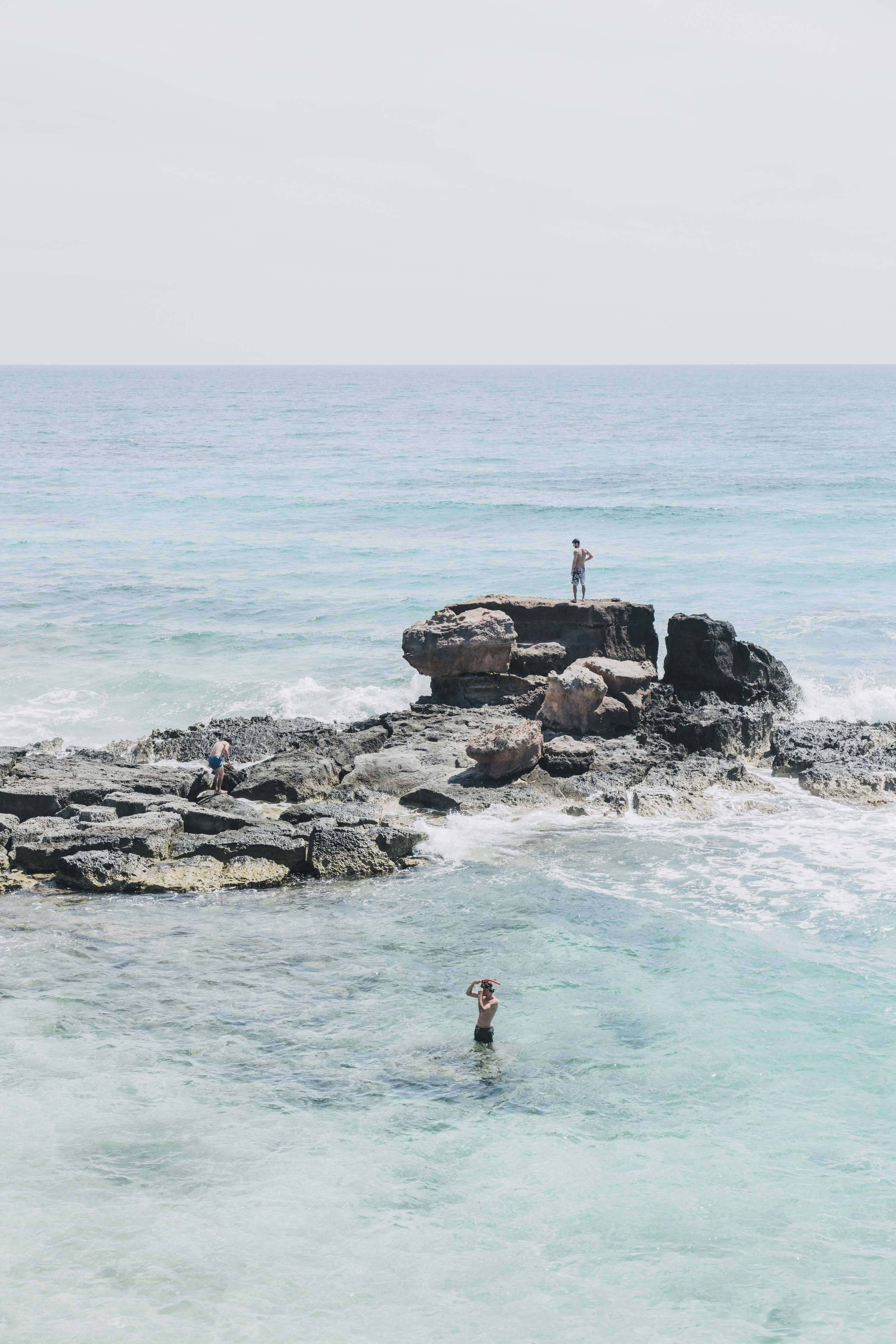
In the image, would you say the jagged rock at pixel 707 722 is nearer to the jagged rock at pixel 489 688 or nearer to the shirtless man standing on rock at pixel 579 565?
the jagged rock at pixel 489 688

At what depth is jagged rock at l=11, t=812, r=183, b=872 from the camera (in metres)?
17.0

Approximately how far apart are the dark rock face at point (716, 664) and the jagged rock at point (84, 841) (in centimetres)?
1138

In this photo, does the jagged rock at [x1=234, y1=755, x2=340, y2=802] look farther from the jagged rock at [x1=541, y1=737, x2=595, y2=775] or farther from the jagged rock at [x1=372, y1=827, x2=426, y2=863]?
the jagged rock at [x1=541, y1=737, x2=595, y2=775]

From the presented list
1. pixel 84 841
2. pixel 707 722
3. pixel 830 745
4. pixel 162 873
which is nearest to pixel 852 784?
pixel 830 745

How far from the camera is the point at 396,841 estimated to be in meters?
17.6

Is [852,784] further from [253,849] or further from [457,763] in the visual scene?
[253,849]

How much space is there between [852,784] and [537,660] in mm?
6979

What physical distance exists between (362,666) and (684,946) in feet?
53.6

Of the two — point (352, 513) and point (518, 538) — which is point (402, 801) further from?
point (352, 513)

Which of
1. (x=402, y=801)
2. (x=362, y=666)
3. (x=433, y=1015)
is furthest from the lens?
(x=362, y=666)

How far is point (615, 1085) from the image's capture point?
475 inches

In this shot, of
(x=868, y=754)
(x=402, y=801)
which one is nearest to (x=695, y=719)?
(x=868, y=754)

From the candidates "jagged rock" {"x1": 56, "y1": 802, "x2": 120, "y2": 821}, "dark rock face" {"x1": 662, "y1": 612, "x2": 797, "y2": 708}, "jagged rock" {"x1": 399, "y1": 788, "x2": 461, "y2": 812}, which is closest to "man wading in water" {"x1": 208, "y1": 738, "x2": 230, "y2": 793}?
"jagged rock" {"x1": 56, "y1": 802, "x2": 120, "y2": 821}

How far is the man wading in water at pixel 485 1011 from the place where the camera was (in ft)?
41.3
